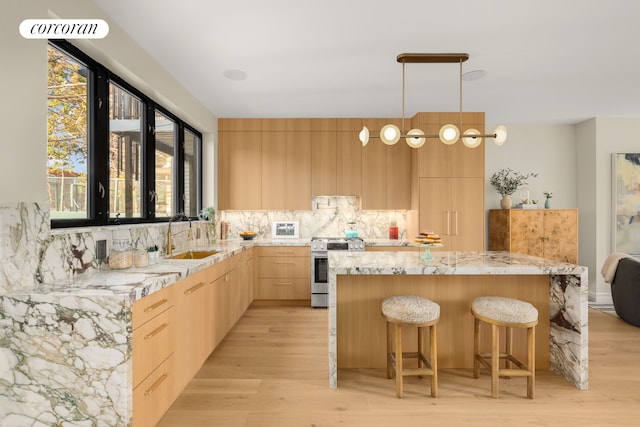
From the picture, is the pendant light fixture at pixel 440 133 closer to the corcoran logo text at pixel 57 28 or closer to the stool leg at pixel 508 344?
the stool leg at pixel 508 344

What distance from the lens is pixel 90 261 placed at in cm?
236

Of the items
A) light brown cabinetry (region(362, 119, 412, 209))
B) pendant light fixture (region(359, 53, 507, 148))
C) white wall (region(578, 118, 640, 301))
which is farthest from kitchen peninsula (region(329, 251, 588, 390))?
white wall (region(578, 118, 640, 301))

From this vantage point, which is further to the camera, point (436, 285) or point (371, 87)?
point (371, 87)

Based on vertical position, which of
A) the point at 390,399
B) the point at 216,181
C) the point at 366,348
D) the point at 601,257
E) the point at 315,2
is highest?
the point at 315,2

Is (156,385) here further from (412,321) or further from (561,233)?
(561,233)

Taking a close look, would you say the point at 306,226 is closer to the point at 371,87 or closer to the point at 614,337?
the point at 371,87

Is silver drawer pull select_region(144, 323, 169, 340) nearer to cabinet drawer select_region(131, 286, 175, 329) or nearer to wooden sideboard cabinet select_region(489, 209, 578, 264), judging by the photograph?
cabinet drawer select_region(131, 286, 175, 329)

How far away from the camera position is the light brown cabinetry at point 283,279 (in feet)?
16.0

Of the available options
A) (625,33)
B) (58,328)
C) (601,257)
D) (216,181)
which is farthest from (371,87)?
(601,257)

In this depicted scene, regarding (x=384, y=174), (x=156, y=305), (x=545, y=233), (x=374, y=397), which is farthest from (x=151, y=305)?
(x=545, y=233)

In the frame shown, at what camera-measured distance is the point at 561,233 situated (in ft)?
16.0

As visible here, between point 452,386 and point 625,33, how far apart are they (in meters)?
3.14

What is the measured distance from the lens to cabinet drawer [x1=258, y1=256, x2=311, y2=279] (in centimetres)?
489

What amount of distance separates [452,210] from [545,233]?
1407 mm
